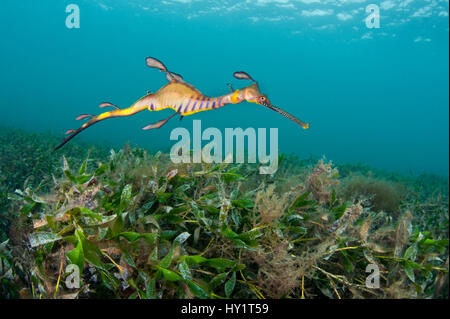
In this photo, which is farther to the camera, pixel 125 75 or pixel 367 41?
pixel 125 75

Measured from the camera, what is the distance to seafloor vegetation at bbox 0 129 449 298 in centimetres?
156

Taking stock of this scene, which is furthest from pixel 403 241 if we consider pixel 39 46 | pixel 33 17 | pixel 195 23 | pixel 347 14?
pixel 39 46

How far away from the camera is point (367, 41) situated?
4472 centimetres

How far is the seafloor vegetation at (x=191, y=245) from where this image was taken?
5.11 feet

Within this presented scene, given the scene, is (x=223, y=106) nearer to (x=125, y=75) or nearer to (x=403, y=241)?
(x=403, y=241)
